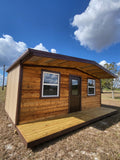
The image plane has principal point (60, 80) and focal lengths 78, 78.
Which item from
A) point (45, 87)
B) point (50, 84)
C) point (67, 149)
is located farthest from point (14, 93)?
point (67, 149)

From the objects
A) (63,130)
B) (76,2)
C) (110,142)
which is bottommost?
(110,142)

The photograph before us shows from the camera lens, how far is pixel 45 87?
11.6 feet

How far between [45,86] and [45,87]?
5 centimetres

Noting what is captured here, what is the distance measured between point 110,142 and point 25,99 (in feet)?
9.98

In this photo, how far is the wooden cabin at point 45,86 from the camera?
9.30 feet

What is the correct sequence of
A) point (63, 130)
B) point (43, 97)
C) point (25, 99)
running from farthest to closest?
point (43, 97)
point (25, 99)
point (63, 130)

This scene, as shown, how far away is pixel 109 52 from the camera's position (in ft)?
41.0

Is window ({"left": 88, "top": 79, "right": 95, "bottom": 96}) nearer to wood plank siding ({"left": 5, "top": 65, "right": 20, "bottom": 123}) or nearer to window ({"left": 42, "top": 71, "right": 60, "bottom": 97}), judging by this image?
window ({"left": 42, "top": 71, "right": 60, "bottom": 97})

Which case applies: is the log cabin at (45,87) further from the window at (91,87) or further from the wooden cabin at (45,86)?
the window at (91,87)

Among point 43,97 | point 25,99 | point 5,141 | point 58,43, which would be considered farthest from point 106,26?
point 5,141

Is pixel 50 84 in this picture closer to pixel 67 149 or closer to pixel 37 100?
pixel 37 100

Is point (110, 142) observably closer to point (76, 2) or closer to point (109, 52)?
point (76, 2)

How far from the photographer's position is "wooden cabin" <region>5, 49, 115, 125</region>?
283 cm

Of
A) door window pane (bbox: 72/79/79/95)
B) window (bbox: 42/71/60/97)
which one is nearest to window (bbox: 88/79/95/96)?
door window pane (bbox: 72/79/79/95)
